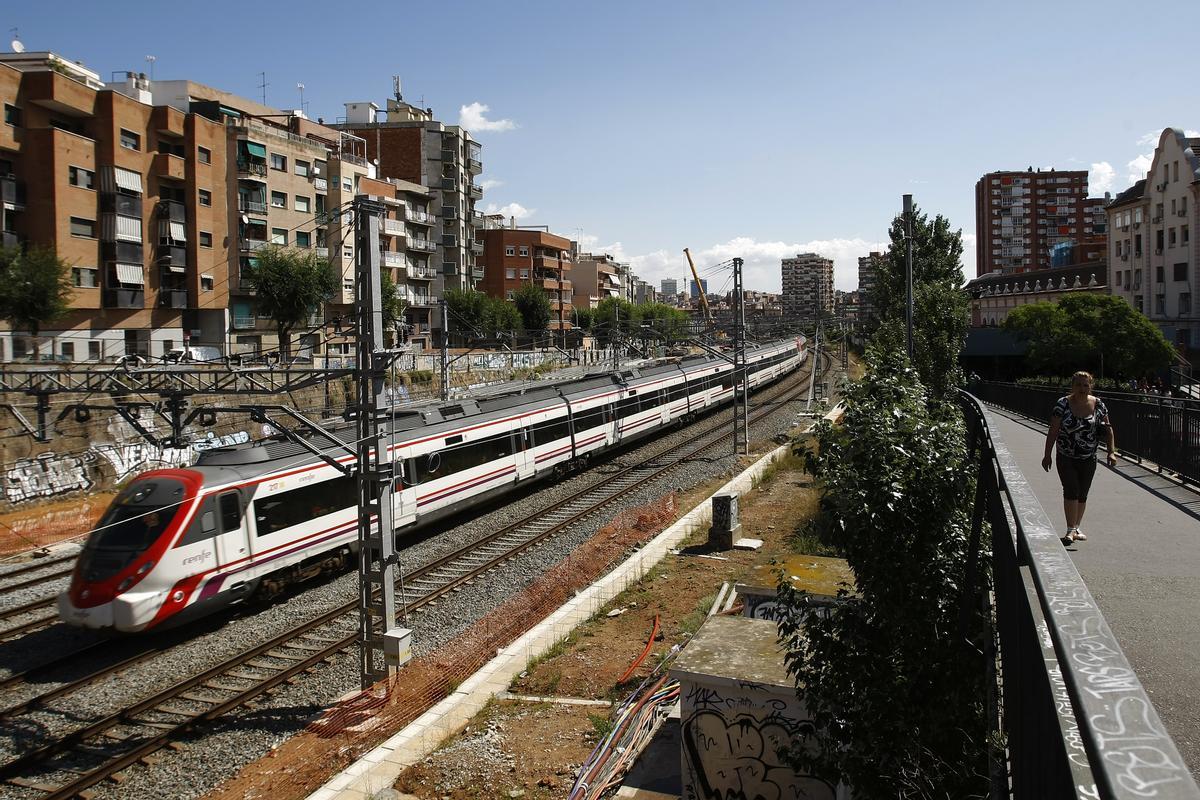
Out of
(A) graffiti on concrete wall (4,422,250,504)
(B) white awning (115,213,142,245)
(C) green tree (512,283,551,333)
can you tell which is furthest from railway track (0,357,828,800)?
(C) green tree (512,283,551,333)

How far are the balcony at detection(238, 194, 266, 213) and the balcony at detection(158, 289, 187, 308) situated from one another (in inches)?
239

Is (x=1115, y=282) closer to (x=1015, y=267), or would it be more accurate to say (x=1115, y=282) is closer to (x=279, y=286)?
(x=279, y=286)

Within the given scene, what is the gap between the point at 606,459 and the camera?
3016 cm

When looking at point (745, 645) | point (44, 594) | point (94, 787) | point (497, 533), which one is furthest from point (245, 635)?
point (745, 645)

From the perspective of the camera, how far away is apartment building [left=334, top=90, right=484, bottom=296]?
71.3m

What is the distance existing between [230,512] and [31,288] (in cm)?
2310

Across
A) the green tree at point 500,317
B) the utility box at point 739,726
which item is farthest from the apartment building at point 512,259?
the utility box at point 739,726

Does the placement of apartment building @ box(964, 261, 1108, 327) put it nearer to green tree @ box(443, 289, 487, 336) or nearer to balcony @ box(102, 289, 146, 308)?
green tree @ box(443, 289, 487, 336)

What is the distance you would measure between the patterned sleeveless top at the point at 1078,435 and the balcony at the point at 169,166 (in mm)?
43021

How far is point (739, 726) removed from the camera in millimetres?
6371

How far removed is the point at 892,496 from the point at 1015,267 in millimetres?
141112

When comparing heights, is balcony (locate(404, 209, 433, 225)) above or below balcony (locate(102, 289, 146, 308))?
above

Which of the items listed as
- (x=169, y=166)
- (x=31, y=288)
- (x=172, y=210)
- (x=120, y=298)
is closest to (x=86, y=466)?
(x=31, y=288)

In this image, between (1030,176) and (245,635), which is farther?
(1030,176)
